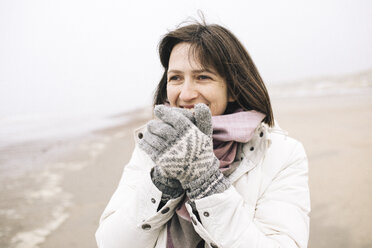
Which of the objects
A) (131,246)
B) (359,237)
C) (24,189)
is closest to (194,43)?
(131,246)

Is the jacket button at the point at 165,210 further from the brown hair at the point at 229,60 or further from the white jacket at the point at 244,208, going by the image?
the brown hair at the point at 229,60

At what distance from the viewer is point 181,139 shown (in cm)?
112

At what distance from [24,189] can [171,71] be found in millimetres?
4804

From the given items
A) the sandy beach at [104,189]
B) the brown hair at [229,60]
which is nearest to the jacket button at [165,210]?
the brown hair at [229,60]

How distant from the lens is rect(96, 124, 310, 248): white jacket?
3.91ft

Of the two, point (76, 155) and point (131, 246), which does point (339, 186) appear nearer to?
point (131, 246)

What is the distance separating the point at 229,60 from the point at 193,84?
11.4 inches

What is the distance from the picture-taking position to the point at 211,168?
1.18 metres

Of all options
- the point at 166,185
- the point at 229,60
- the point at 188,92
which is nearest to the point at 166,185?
the point at 166,185

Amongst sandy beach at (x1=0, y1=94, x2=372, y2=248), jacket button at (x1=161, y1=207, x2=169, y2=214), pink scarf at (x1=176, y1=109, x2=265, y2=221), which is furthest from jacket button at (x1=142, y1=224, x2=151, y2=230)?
sandy beach at (x1=0, y1=94, x2=372, y2=248)

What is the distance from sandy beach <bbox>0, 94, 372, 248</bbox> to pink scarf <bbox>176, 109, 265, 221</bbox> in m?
2.05

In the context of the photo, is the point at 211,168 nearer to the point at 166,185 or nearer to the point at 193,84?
the point at 166,185

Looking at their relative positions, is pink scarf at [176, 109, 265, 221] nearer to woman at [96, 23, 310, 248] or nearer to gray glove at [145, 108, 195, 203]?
woman at [96, 23, 310, 248]

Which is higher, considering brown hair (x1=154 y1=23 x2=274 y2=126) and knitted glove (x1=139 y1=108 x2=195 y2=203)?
brown hair (x1=154 y1=23 x2=274 y2=126)
